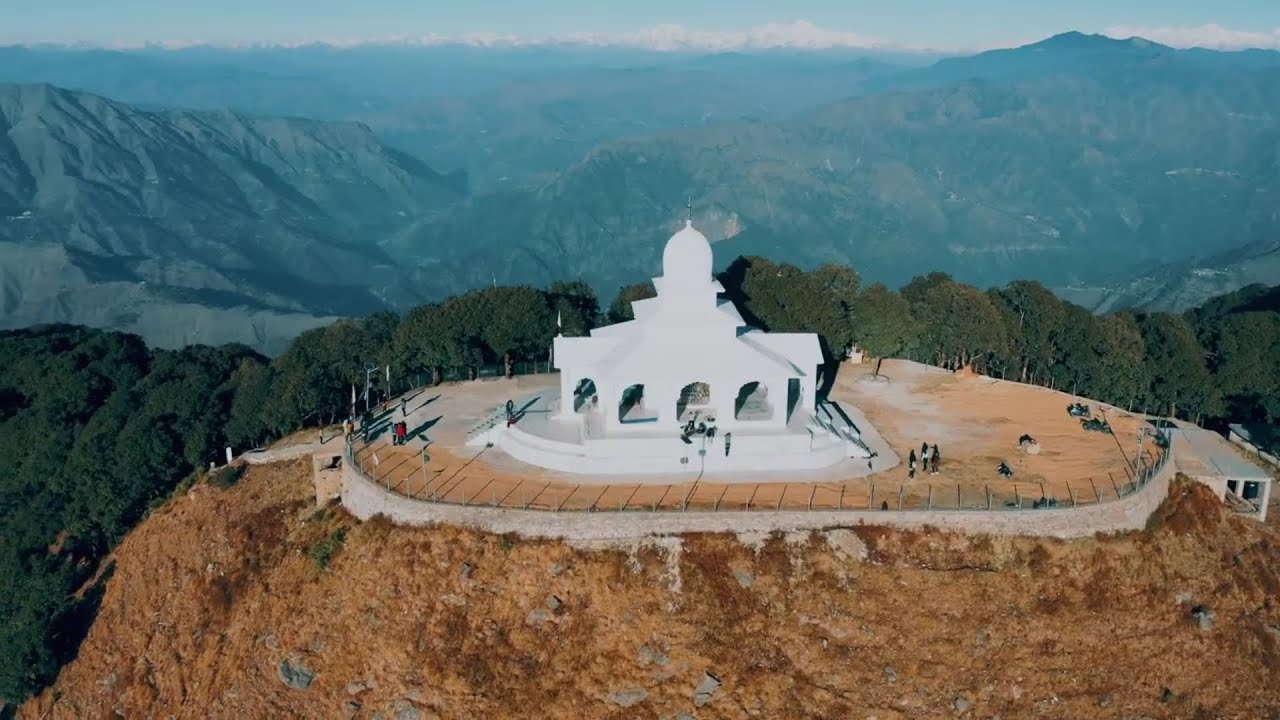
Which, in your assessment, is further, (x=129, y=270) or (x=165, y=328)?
(x=129, y=270)

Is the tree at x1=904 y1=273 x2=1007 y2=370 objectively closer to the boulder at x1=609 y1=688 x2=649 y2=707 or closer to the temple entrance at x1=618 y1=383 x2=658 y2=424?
the temple entrance at x1=618 y1=383 x2=658 y2=424

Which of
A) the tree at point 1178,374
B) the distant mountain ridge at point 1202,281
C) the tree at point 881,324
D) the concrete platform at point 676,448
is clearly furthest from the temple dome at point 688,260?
the distant mountain ridge at point 1202,281

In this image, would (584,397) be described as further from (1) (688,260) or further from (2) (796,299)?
(2) (796,299)

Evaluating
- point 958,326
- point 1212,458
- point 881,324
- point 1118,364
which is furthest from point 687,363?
point 1118,364

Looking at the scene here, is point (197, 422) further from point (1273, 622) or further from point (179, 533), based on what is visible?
point (1273, 622)

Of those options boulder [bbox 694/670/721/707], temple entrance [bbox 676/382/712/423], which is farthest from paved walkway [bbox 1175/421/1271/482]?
boulder [bbox 694/670/721/707]

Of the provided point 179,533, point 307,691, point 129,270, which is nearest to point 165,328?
point 129,270
